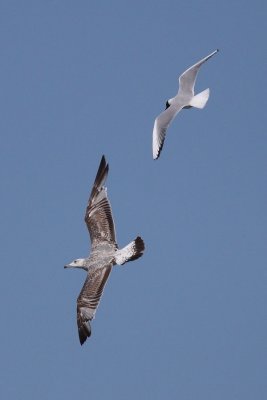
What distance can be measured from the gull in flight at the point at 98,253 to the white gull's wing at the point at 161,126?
1748 mm

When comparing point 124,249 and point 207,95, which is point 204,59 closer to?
point 207,95

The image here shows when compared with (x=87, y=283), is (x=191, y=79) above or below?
above

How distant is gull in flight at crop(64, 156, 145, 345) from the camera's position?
22516 mm

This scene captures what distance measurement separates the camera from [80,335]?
22484 millimetres

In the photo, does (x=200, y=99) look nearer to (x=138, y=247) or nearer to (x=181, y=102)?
(x=181, y=102)

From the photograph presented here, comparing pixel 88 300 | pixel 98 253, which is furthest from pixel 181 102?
pixel 88 300

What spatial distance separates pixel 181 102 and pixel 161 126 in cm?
87

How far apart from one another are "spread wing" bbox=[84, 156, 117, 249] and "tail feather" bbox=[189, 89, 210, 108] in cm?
280

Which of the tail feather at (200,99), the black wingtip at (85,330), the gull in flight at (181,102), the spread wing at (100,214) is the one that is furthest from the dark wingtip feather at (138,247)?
the tail feather at (200,99)

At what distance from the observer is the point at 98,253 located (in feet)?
77.3

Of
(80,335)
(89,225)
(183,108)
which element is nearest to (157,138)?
(183,108)

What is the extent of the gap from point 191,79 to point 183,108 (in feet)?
3.17

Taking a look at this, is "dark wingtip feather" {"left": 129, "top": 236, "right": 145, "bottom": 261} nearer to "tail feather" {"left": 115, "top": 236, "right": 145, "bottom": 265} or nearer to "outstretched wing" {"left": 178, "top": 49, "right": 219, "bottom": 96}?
"tail feather" {"left": 115, "top": 236, "right": 145, "bottom": 265}

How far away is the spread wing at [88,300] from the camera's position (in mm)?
22453
